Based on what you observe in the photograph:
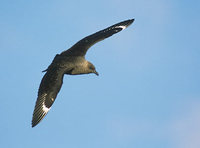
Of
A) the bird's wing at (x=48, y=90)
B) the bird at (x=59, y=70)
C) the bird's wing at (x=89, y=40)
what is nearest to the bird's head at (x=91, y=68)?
the bird at (x=59, y=70)

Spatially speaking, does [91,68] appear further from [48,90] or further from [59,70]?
[48,90]

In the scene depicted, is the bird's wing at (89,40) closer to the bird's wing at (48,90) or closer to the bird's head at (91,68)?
the bird's head at (91,68)

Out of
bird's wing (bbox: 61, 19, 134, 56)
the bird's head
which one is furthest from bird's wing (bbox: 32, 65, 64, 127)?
the bird's head

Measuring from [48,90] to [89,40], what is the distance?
2577 millimetres

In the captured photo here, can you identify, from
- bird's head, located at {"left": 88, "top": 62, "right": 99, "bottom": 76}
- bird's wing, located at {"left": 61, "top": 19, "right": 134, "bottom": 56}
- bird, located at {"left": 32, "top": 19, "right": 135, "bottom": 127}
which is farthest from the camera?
bird's head, located at {"left": 88, "top": 62, "right": 99, "bottom": 76}

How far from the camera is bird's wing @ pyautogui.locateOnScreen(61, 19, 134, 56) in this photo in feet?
48.0

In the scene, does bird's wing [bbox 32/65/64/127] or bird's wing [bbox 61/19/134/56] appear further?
bird's wing [bbox 61/19/134/56]

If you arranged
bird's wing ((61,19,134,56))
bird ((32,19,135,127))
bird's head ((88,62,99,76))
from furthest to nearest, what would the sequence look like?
bird's head ((88,62,99,76)) → bird's wing ((61,19,134,56)) → bird ((32,19,135,127))

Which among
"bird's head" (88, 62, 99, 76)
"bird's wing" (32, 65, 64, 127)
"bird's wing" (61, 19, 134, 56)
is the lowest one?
"bird's wing" (32, 65, 64, 127)

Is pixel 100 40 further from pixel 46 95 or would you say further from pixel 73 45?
pixel 46 95

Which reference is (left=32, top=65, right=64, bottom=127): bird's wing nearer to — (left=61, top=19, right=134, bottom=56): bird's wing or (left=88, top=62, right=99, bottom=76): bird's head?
(left=61, top=19, right=134, bottom=56): bird's wing

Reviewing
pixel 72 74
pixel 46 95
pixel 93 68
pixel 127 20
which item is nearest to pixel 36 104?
pixel 46 95

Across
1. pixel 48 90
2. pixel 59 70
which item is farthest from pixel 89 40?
pixel 48 90

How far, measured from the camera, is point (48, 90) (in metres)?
13.4
